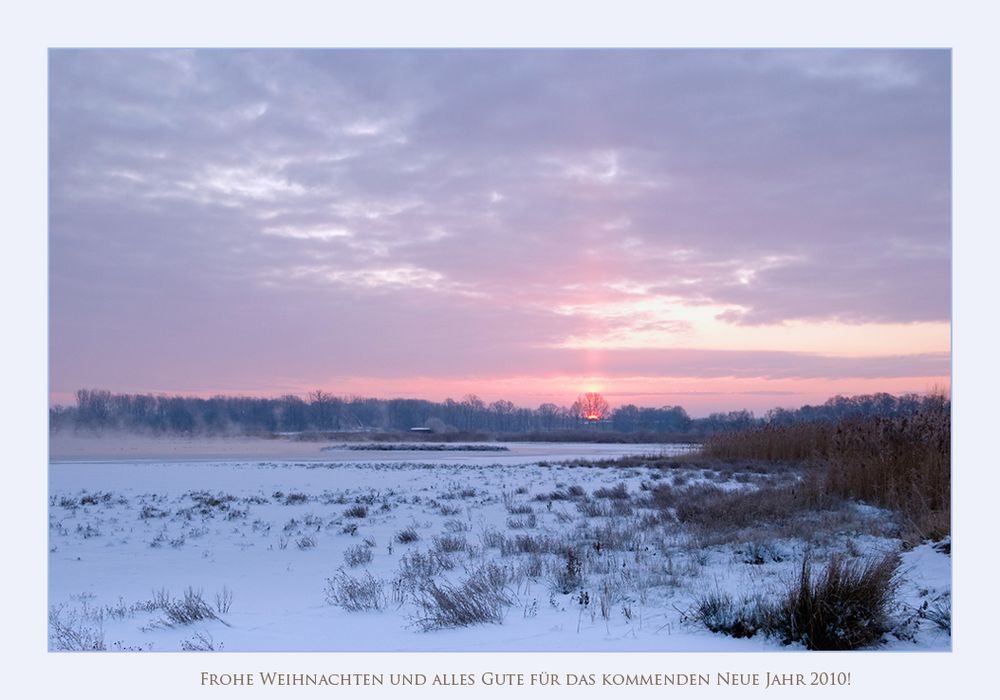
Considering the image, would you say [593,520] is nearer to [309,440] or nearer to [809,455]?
[809,455]

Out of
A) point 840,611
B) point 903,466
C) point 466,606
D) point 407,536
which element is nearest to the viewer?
point 840,611

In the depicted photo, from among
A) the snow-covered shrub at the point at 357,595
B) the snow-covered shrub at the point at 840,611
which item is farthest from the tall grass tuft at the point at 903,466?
the snow-covered shrub at the point at 357,595

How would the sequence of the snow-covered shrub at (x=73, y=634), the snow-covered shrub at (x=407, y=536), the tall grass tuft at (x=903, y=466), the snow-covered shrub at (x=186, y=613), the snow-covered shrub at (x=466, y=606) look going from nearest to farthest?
1. the snow-covered shrub at (x=73, y=634)
2. the snow-covered shrub at (x=466, y=606)
3. the snow-covered shrub at (x=186, y=613)
4. the tall grass tuft at (x=903, y=466)
5. the snow-covered shrub at (x=407, y=536)

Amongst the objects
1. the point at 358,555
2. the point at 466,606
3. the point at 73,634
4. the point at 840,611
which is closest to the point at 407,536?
the point at 358,555

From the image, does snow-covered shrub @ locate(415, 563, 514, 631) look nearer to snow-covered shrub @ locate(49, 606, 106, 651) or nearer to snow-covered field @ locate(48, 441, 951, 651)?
snow-covered field @ locate(48, 441, 951, 651)

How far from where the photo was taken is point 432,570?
1027 cm

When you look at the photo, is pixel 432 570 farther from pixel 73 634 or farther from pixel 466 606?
pixel 73 634

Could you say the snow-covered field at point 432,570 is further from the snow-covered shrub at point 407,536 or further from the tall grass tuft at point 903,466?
the tall grass tuft at point 903,466

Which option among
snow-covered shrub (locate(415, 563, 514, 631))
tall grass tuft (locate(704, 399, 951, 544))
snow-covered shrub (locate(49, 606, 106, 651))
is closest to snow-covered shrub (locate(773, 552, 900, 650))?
snow-covered shrub (locate(415, 563, 514, 631))

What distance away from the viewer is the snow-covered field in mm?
7082

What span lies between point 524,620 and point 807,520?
647cm

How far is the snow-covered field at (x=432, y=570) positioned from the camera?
7.08 meters

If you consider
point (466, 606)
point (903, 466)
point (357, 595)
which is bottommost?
point (357, 595)

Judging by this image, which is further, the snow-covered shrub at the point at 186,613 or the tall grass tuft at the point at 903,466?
the tall grass tuft at the point at 903,466
